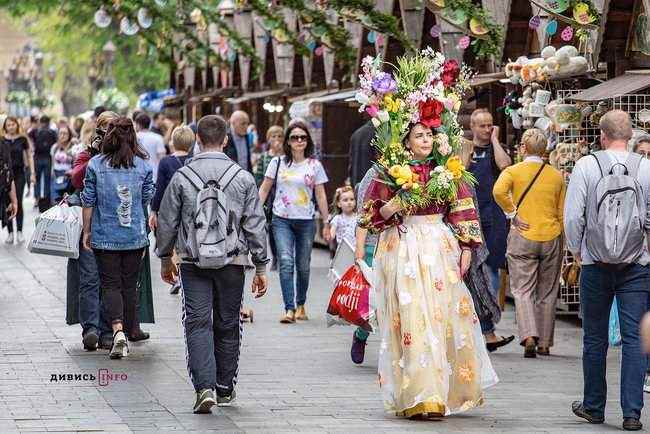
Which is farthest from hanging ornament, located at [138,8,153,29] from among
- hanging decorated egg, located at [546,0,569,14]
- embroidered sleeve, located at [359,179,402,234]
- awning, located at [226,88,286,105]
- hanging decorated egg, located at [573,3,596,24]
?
embroidered sleeve, located at [359,179,402,234]

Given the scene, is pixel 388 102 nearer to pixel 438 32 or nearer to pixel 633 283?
pixel 633 283

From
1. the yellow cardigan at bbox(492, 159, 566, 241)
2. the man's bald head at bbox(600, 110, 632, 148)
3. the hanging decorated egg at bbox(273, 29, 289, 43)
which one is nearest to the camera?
the man's bald head at bbox(600, 110, 632, 148)

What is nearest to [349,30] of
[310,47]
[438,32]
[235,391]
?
[310,47]

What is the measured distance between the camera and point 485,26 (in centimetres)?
1767

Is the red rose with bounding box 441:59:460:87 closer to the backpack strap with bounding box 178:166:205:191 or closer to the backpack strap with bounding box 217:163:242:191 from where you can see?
the backpack strap with bounding box 217:163:242:191

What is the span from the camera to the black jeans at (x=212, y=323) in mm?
9859

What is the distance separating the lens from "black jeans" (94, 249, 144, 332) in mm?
12250

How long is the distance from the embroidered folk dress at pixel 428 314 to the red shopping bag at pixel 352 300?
3.81ft

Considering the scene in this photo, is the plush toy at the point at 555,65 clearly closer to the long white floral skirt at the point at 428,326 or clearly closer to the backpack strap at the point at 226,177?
the long white floral skirt at the point at 428,326

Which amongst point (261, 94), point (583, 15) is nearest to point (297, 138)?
point (583, 15)

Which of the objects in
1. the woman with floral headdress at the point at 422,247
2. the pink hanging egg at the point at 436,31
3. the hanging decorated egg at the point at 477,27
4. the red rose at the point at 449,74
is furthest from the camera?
the pink hanging egg at the point at 436,31

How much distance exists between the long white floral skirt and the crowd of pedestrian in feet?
0.05

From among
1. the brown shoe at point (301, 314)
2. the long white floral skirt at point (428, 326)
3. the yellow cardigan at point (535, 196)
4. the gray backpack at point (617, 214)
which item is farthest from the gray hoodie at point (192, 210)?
the brown shoe at point (301, 314)

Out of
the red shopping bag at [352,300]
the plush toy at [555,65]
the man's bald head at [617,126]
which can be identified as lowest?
the red shopping bag at [352,300]
